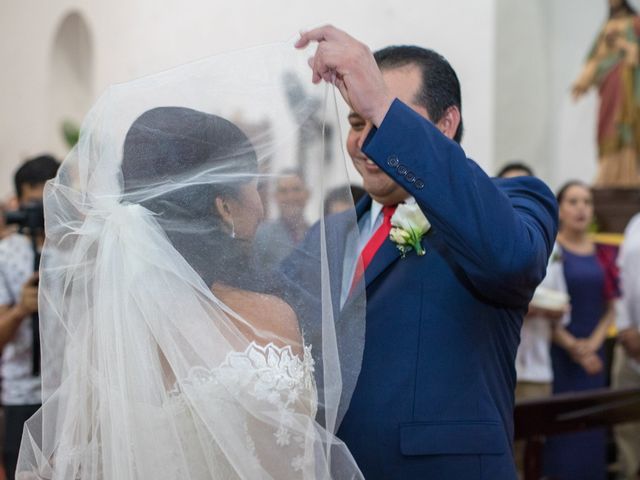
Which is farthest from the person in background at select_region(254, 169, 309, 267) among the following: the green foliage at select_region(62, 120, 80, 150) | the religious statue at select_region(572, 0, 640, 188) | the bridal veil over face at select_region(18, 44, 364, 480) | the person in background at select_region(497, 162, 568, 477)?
the green foliage at select_region(62, 120, 80, 150)

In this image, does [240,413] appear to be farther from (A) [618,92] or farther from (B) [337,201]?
(A) [618,92]

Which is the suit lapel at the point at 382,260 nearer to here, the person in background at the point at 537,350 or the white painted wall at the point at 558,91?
the person in background at the point at 537,350

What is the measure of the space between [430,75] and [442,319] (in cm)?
58

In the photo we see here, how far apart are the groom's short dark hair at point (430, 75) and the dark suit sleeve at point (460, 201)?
358mm

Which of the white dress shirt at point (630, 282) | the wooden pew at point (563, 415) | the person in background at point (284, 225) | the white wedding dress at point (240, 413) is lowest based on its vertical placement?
the wooden pew at point (563, 415)

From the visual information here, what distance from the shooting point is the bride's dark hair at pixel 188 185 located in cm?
201

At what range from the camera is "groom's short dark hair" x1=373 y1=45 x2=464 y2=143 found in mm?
2400

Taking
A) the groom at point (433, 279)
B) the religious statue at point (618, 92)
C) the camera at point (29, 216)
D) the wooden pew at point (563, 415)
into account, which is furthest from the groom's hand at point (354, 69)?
the religious statue at point (618, 92)

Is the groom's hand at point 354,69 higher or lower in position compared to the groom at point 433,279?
higher

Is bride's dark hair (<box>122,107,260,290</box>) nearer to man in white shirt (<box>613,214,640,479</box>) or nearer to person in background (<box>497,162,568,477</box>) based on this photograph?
person in background (<box>497,162,568,477</box>)

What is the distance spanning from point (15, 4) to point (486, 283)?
14470 millimetres

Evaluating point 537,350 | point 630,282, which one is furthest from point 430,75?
point 630,282

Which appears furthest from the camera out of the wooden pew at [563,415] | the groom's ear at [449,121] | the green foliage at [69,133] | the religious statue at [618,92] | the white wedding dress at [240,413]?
the green foliage at [69,133]

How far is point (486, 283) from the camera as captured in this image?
208 centimetres
